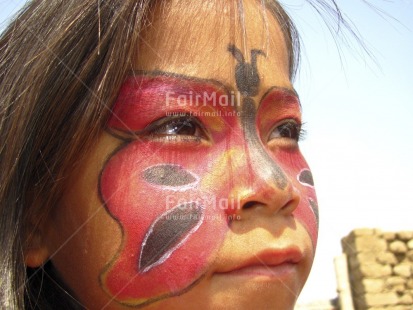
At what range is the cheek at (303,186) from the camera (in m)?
1.53

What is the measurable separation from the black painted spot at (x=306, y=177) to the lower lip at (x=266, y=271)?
352mm

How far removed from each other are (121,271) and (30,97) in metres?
0.53

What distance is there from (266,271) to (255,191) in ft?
0.65

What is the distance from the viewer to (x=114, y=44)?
1490 mm

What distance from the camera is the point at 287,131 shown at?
170 cm

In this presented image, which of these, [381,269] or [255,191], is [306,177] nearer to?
[255,191]

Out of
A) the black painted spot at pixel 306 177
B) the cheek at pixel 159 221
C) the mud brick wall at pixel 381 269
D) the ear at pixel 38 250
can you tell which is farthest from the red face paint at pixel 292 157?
the mud brick wall at pixel 381 269

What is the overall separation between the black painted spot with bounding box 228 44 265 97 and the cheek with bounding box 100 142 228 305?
0.73 feet

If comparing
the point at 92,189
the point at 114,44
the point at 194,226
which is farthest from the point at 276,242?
the point at 114,44

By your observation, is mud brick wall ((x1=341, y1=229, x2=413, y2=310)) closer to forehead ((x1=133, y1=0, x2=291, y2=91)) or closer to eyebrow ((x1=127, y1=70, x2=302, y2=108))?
forehead ((x1=133, y1=0, x2=291, y2=91))

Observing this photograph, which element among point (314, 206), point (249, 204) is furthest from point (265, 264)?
point (314, 206)

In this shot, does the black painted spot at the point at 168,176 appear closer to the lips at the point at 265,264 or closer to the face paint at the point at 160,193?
the face paint at the point at 160,193

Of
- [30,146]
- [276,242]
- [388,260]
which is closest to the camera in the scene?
[276,242]

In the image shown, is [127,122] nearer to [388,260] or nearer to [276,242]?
[276,242]
